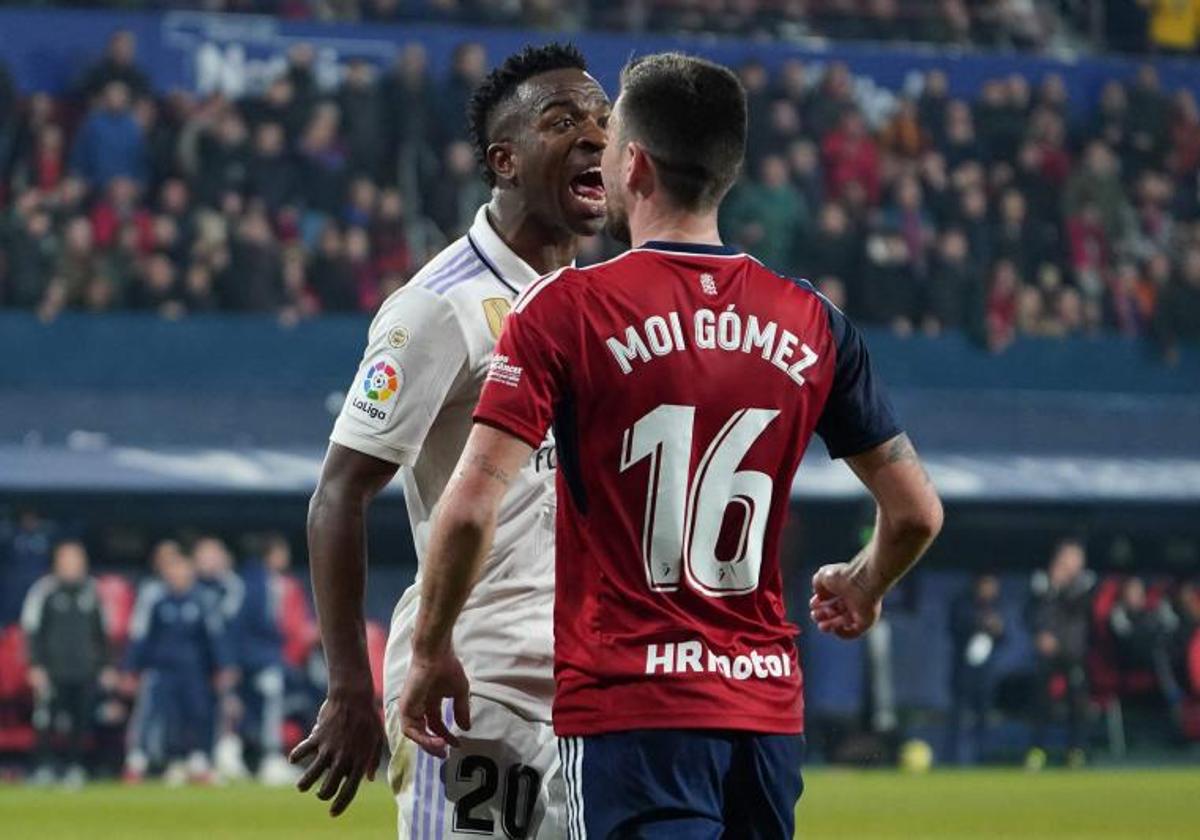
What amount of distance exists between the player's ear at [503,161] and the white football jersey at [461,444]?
213 millimetres

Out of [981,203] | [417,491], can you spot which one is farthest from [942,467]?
[417,491]

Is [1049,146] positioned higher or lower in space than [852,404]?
higher

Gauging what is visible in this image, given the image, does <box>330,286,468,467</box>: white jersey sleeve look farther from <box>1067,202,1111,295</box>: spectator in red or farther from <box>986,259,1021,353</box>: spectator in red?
<box>1067,202,1111,295</box>: spectator in red

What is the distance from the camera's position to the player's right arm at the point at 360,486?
4711 mm

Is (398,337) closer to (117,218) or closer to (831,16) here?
(117,218)

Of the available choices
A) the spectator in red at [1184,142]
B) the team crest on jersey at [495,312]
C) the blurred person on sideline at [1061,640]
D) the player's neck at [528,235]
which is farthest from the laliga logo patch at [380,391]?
the spectator in red at [1184,142]

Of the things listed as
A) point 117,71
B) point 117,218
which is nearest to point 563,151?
point 117,218

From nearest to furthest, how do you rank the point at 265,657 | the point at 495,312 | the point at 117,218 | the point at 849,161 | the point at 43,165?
the point at 495,312 < the point at 265,657 < the point at 117,218 < the point at 43,165 < the point at 849,161

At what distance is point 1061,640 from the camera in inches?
875

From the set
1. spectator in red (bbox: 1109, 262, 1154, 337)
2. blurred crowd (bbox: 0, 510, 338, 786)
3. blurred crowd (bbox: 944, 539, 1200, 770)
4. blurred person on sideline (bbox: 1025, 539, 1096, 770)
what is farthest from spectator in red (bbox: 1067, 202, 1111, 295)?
blurred crowd (bbox: 0, 510, 338, 786)

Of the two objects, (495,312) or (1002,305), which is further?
Result: (1002,305)

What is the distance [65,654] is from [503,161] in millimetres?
14349

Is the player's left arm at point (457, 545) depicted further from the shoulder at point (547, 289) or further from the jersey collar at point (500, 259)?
the jersey collar at point (500, 259)

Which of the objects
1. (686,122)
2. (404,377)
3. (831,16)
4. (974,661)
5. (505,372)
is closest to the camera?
(505,372)
